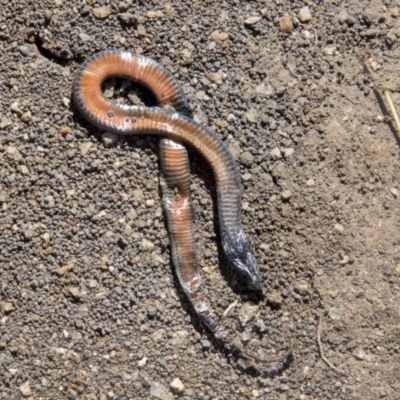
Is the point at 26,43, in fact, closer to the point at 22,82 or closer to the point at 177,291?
the point at 22,82

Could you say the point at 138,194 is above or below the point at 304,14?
below

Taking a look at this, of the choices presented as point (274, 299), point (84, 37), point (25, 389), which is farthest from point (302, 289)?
point (84, 37)

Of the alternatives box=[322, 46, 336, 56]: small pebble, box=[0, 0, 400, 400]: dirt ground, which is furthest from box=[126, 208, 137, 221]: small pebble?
box=[322, 46, 336, 56]: small pebble

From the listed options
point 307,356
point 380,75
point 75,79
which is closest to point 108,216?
point 75,79

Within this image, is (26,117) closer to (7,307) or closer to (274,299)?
(7,307)

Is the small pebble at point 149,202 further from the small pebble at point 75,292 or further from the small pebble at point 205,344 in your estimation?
the small pebble at point 205,344

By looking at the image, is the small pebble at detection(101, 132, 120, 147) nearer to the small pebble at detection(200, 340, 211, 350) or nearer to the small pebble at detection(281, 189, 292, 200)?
the small pebble at detection(281, 189, 292, 200)

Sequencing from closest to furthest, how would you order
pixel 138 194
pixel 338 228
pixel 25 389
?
pixel 25 389, pixel 138 194, pixel 338 228
